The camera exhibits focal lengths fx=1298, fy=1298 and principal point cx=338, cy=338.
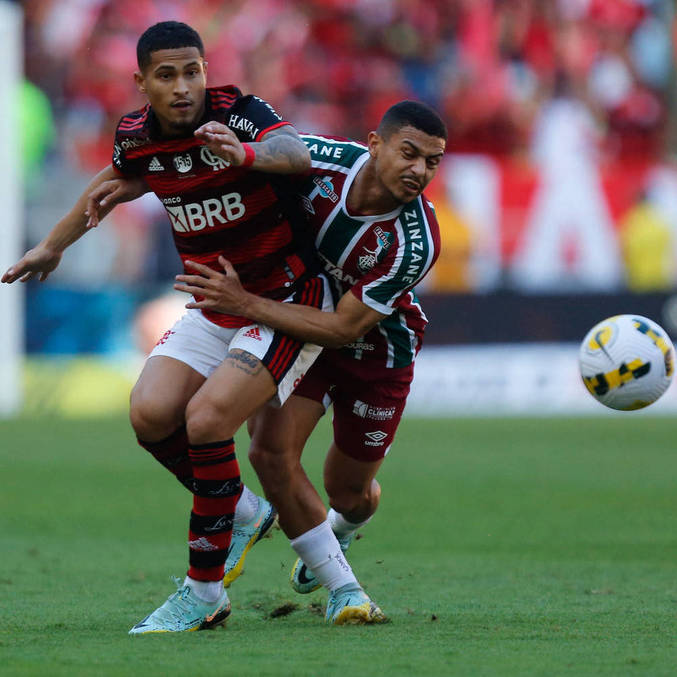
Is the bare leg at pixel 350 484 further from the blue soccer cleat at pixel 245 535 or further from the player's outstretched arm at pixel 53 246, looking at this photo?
the player's outstretched arm at pixel 53 246

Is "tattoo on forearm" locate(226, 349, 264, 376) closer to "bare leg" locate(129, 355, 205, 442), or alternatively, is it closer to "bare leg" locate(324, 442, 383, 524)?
"bare leg" locate(129, 355, 205, 442)

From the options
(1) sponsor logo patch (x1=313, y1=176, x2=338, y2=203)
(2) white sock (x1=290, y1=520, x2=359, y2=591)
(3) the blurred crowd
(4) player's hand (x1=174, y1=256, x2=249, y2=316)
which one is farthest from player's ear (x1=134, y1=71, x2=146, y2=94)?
(3) the blurred crowd

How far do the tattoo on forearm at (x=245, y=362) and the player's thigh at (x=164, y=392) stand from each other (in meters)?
0.20

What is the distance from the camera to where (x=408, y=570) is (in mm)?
6562

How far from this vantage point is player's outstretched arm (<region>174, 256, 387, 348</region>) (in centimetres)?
498

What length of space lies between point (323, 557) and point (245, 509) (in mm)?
602

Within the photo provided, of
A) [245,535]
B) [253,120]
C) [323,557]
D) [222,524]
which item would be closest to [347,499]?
[245,535]

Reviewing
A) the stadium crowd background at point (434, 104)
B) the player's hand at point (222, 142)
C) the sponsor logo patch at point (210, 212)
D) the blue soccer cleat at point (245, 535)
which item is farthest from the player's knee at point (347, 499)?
the stadium crowd background at point (434, 104)

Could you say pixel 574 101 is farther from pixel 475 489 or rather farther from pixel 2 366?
pixel 475 489

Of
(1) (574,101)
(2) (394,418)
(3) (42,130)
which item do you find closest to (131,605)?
(2) (394,418)

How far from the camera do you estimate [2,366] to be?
1634 cm

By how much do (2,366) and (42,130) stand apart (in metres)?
3.38

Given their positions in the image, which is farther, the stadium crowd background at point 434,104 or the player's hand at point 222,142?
the stadium crowd background at point 434,104

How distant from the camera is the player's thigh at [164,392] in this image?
4.90 m
